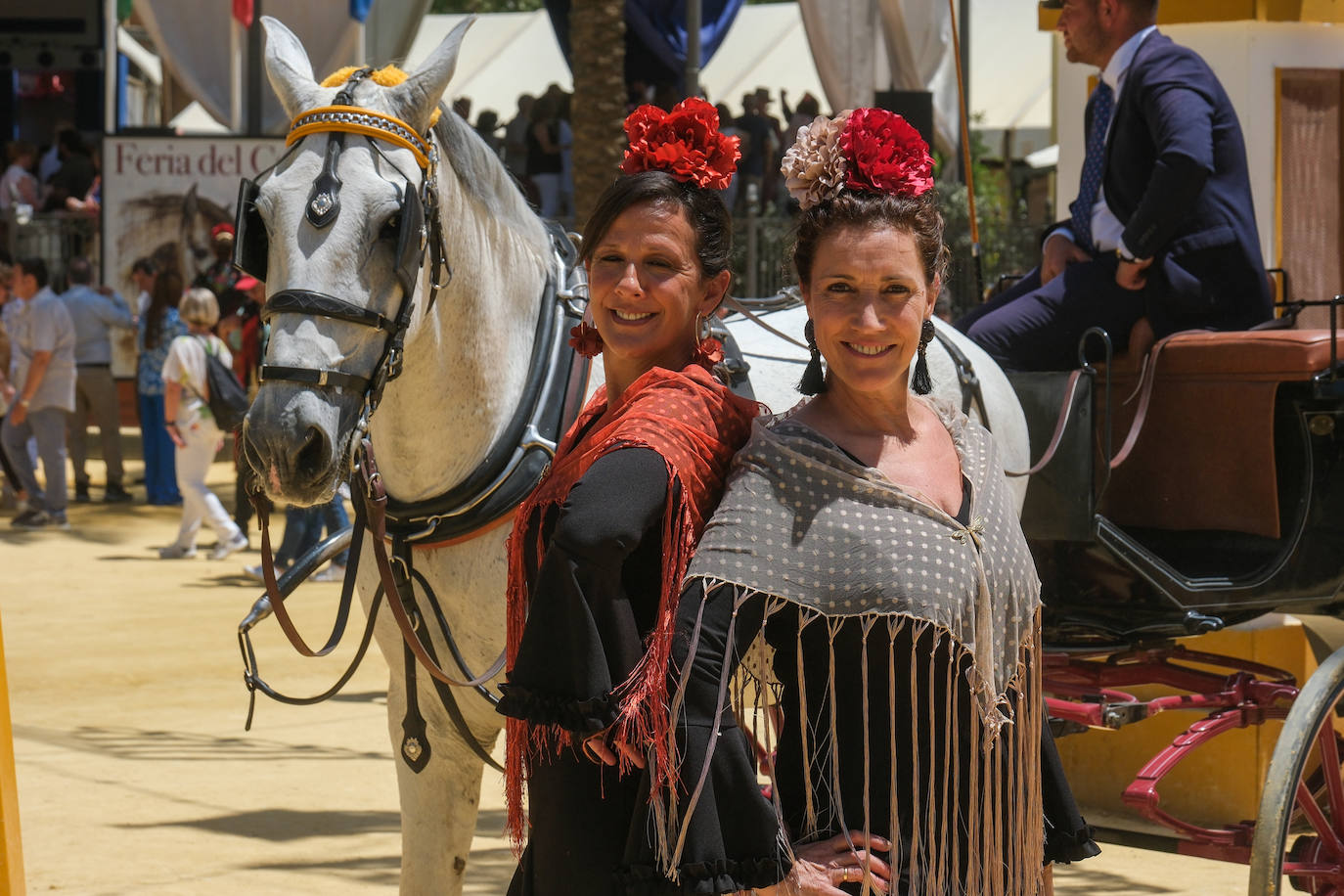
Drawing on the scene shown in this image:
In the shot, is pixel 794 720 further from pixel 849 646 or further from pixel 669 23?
pixel 669 23

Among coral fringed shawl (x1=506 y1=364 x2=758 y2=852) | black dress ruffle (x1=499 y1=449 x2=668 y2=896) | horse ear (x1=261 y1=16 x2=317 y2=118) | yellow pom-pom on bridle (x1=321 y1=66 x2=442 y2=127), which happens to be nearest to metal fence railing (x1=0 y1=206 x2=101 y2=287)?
horse ear (x1=261 y1=16 x2=317 y2=118)

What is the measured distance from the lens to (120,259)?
15.9 m

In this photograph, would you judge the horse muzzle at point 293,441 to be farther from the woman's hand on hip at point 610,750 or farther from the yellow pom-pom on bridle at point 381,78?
the woman's hand on hip at point 610,750

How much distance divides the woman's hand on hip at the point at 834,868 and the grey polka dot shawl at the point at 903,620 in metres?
0.03

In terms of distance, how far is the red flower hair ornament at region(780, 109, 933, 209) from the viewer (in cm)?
236

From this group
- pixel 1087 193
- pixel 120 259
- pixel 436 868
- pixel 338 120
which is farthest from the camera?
pixel 120 259

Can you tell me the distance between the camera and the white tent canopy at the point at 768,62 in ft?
75.2

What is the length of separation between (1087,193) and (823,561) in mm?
2975

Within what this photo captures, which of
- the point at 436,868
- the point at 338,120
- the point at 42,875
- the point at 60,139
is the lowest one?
the point at 42,875

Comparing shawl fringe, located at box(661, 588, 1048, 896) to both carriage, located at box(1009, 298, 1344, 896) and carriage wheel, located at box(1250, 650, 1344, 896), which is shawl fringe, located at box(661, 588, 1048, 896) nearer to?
carriage wheel, located at box(1250, 650, 1344, 896)

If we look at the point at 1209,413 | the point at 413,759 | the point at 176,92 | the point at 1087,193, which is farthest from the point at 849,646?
the point at 176,92

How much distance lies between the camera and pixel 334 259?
129 inches

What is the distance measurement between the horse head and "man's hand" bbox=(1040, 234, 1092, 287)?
7.33 ft

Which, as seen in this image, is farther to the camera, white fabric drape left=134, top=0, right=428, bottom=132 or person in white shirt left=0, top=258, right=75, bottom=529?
white fabric drape left=134, top=0, right=428, bottom=132
